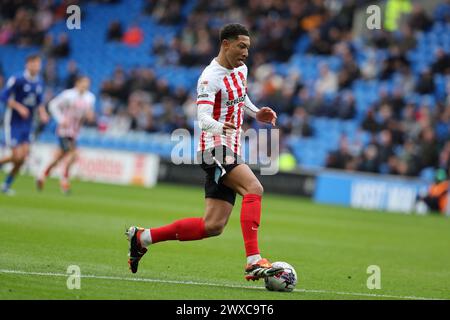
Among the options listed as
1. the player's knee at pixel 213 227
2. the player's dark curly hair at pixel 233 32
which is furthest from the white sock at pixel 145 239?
the player's dark curly hair at pixel 233 32

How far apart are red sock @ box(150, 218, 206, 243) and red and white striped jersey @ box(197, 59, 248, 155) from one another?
72 cm

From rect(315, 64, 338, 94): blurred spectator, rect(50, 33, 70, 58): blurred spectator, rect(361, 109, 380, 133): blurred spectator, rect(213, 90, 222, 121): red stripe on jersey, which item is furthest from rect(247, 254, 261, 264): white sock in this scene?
rect(50, 33, 70, 58): blurred spectator

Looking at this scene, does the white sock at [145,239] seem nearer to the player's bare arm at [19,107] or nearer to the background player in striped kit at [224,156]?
the background player in striped kit at [224,156]

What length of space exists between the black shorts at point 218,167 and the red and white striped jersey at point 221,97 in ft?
0.20

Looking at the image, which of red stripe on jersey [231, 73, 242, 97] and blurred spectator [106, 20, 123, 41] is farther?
blurred spectator [106, 20, 123, 41]

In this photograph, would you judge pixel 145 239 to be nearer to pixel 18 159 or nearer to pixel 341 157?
pixel 18 159

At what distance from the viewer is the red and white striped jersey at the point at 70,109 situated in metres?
21.5

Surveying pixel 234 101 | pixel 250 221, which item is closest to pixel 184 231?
pixel 250 221

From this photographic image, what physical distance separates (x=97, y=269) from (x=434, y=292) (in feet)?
10.9

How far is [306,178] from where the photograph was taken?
27344 millimetres

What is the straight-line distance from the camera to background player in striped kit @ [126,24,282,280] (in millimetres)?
8664

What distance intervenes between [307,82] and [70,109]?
11.2 meters

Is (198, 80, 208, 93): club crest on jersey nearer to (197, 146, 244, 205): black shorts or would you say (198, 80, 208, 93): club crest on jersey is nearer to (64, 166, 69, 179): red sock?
(197, 146, 244, 205): black shorts

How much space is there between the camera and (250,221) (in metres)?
8.67
